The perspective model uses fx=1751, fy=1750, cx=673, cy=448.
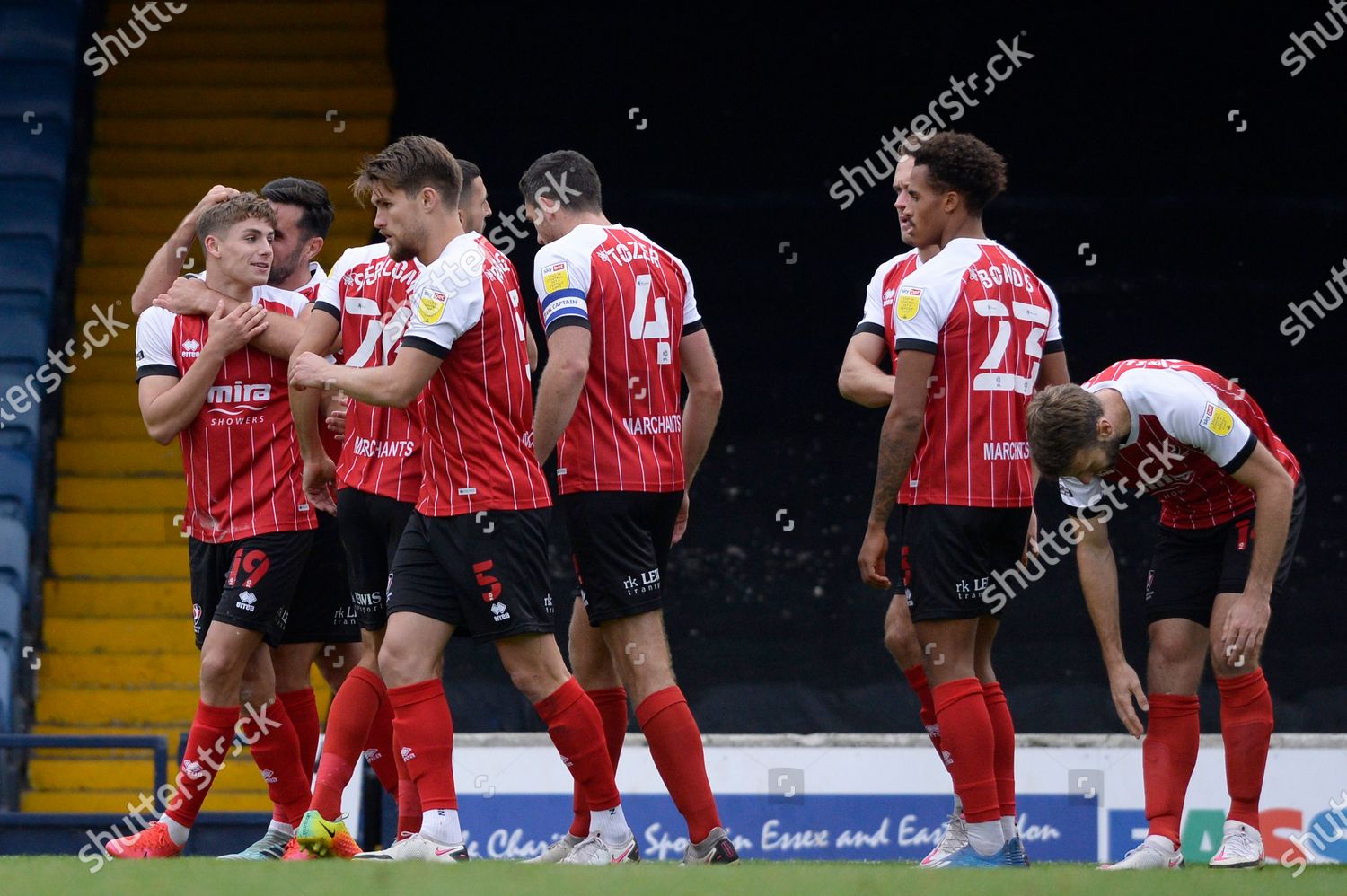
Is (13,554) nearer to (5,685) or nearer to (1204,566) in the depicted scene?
(5,685)

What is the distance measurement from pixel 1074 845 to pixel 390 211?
445 centimetres

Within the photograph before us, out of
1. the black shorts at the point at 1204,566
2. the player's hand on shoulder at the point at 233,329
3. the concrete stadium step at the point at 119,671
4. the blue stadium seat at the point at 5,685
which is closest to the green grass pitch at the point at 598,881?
the black shorts at the point at 1204,566

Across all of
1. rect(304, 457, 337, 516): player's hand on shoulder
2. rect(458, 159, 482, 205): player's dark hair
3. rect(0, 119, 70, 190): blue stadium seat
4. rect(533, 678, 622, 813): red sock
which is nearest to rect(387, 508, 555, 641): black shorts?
rect(533, 678, 622, 813): red sock

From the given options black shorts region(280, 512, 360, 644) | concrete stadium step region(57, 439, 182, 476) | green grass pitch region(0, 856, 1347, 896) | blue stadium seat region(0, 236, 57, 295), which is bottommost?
green grass pitch region(0, 856, 1347, 896)

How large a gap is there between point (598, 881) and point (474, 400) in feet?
4.43

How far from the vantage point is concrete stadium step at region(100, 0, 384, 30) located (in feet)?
33.4

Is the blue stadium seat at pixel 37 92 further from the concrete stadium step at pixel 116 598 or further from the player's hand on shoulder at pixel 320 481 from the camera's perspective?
the player's hand on shoulder at pixel 320 481

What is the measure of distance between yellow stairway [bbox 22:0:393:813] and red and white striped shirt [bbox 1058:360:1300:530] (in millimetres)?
4912

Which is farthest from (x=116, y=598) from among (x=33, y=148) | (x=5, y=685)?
(x=33, y=148)

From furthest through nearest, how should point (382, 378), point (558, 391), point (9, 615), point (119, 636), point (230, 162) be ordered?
point (230, 162)
point (119, 636)
point (9, 615)
point (558, 391)
point (382, 378)

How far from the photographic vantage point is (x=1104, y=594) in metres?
4.88

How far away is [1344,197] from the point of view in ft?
28.8

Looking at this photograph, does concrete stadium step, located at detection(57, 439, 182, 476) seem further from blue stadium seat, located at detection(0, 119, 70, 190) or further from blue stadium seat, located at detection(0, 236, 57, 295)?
blue stadium seat, located at detection(0, 119, 70, 190)

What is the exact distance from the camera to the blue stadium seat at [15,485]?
27.0 feet
